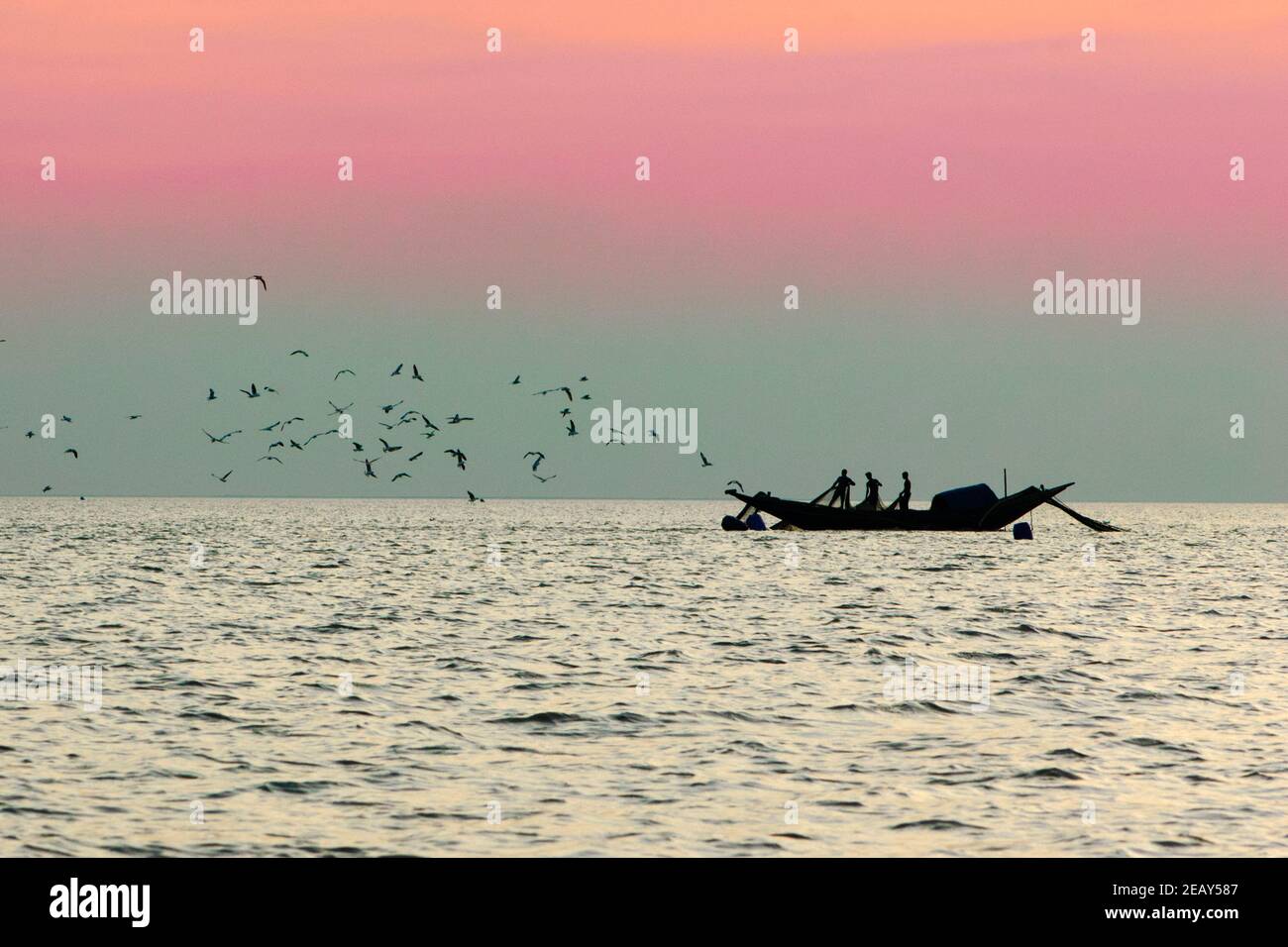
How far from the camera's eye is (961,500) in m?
97.2

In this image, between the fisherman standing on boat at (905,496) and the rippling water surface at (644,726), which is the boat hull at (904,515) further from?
the rippling water surface at (644,726)

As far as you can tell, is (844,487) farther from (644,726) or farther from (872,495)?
(644,726)

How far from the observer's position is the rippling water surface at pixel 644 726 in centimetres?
1466

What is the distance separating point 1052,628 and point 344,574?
32.4 m

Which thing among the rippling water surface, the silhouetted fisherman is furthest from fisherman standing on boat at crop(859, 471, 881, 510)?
the rippling water surface

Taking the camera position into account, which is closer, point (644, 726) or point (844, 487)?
point (644, 726)

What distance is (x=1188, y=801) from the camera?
52.7 feet

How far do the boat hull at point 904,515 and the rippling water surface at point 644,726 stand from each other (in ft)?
152

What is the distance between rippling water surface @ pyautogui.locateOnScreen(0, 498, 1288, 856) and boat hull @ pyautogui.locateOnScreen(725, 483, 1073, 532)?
152 feet

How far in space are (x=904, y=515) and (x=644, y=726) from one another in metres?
76.9

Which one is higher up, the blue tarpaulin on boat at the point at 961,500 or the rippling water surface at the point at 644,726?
the blue tarpaulin on boat at the point at 961,500

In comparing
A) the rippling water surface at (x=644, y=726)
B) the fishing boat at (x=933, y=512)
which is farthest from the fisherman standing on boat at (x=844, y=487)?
the rippling water surface at (x=644, y=726)

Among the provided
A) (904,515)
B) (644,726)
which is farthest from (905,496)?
(644,726)

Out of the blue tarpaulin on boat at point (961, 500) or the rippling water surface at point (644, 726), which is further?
the blue tarpaulin on boat at point (961, 500)
